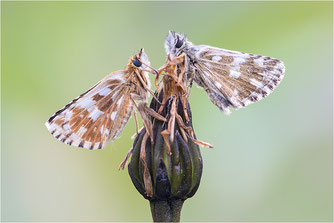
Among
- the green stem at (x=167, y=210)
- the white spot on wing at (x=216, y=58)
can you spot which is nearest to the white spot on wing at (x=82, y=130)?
the green stem at (x=167, y=210)

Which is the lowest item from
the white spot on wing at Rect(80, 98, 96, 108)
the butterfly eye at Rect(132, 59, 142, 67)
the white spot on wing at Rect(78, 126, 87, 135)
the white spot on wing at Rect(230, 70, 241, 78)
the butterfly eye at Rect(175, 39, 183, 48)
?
the white spot on wing at Rect(78, 126, 87, 135)

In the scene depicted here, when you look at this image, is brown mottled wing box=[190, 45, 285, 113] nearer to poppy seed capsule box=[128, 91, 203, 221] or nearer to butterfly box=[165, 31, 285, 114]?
butterfly box=[165, 31, 285, 114]

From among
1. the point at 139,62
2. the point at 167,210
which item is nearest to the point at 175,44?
the point at 139,62

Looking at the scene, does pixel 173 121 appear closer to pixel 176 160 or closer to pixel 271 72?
pixel 176 160

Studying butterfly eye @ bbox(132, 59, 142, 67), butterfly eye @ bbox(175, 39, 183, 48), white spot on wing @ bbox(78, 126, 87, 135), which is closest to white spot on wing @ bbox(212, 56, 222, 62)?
butterfly eye @ bbox(175, 39, 183, 48)

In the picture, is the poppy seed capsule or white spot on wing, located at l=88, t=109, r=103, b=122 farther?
white spot on wing, located at l=88, t=109, r=103, b=122

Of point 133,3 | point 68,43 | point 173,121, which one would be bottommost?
point 173,121

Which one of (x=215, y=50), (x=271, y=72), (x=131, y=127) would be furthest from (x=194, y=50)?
(x=131, y=127)

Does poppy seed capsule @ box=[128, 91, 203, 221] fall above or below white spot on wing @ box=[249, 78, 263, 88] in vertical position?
below
